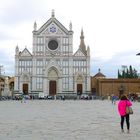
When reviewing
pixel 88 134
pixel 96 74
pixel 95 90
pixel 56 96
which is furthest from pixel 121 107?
pixel 96 74

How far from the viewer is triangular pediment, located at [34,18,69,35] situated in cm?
9012

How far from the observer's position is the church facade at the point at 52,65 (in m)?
88.9

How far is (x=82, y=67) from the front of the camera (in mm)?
89312

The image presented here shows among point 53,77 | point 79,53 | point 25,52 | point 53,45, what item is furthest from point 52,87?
point 25,52

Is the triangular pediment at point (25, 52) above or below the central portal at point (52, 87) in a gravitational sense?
above

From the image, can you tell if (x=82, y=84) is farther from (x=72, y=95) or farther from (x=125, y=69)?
(x=125, y=69)

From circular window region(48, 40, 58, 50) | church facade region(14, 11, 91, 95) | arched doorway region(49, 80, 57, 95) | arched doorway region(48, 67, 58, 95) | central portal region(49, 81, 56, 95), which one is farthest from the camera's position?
circular window region(48, 40, 58, 50)

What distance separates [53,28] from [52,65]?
8.07 meters

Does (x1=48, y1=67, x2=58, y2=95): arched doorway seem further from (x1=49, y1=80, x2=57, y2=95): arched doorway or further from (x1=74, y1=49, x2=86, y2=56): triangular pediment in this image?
(x1=74, y1=49, x2=86, y2=56): triangular pediment

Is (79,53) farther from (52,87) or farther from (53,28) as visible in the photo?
(52,87)

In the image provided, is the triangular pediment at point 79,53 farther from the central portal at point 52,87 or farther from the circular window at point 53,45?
the central portal at point 52,87

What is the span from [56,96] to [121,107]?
238 feet

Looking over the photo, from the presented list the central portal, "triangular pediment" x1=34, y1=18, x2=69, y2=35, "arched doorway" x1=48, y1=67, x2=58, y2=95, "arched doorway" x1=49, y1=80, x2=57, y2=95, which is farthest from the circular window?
the central portal

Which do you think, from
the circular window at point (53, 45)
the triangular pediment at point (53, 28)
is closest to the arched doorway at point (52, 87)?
the circular window at point (53, 45)
